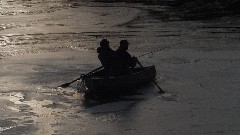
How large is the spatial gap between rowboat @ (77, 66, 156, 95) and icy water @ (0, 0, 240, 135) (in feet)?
1.19

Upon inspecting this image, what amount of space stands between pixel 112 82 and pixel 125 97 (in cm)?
88

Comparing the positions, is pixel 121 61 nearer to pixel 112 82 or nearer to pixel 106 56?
pixel 106 56

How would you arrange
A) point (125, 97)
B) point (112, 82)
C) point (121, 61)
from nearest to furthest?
point (112, 82) → point (125, 97) → point (121, 61)

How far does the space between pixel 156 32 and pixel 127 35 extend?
8.06 ft

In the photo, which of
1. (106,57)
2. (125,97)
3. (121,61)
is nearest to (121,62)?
(121,61)

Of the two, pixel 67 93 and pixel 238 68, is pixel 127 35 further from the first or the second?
pixel 67 93

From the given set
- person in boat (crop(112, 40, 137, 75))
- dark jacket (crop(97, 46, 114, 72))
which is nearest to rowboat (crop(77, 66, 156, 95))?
person in boat (crop(112, 40, 137, 75))

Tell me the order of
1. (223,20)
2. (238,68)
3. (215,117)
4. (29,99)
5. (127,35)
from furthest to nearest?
1. (223,20)
2. (127,35)
3. (238,68)
4. (29,99)
5. (215,117)

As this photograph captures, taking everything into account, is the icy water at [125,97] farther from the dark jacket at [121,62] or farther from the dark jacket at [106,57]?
the dark jacket at [106,57]

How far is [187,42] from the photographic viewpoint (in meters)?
30.8

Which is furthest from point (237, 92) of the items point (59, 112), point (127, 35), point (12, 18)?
point (12, 18)

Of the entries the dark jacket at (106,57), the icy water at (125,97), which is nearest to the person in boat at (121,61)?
the dark jacket at (106,57)

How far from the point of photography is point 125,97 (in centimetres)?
1712

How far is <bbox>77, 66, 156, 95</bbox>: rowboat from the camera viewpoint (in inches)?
643
